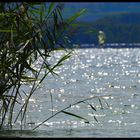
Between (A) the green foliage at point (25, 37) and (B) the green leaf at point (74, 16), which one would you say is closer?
(A) the green foliage at point (25, 37)

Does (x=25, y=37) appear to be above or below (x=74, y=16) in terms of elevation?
below

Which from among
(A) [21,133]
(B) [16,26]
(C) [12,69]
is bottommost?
(A) [21,133]

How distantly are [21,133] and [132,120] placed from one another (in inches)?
253

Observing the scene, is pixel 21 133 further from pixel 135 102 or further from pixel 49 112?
pixel 135 102

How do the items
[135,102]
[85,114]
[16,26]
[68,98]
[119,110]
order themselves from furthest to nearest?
1. [68,98]
2. [135,102]
3. [119,110]
4. [85,114]
5. [16,26]

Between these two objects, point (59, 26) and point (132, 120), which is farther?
point (132, 120)

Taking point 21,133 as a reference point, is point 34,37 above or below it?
above

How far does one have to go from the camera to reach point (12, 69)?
14.1 m

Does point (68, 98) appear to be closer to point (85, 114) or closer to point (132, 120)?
point (85, 114)

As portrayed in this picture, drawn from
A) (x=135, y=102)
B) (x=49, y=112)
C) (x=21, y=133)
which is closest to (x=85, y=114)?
(x=49, y=112)

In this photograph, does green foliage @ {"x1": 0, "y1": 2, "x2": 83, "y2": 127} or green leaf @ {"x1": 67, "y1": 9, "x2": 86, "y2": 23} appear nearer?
green foliage @ {"x1": 0, "y1": 2, "x2": 83, "y2": 127}

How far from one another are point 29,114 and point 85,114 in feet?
7.71

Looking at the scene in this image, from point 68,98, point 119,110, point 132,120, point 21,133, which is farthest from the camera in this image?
point 68,98

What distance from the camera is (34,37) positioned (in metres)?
14.0
